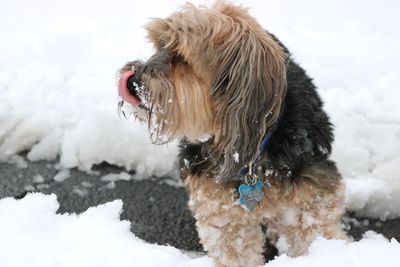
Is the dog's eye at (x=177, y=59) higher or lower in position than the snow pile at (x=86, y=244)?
higher

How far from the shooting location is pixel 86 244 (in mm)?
3217

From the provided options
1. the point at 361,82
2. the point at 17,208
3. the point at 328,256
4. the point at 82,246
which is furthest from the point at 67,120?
the point at 328,256

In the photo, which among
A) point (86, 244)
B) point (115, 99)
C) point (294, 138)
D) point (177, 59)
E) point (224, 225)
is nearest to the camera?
point (177, 59)

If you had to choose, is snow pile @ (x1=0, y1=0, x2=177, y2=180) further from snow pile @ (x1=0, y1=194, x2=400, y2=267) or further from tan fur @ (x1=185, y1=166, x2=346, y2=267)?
tan fur @ (x1=185, y1=166, x2=346, y2=267)

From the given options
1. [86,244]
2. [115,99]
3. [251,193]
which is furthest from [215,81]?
[115,99]

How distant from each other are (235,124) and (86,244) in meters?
1.15

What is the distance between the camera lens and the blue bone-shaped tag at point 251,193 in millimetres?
3092

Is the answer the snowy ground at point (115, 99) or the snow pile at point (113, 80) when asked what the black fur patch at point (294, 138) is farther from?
the snow pile at point (113, 80)

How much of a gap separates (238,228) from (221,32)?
1.25m

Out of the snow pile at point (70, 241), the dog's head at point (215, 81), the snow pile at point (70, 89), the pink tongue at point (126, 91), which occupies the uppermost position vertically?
the dog's head at point (215, 81)

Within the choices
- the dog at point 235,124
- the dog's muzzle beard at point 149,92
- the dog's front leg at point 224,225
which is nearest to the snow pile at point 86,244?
the dog's front leg at point 224,225

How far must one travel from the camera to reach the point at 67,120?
16.9 feet

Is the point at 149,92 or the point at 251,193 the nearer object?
the point at 149,92

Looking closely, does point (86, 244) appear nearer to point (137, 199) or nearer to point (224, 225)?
point (224, 225)
